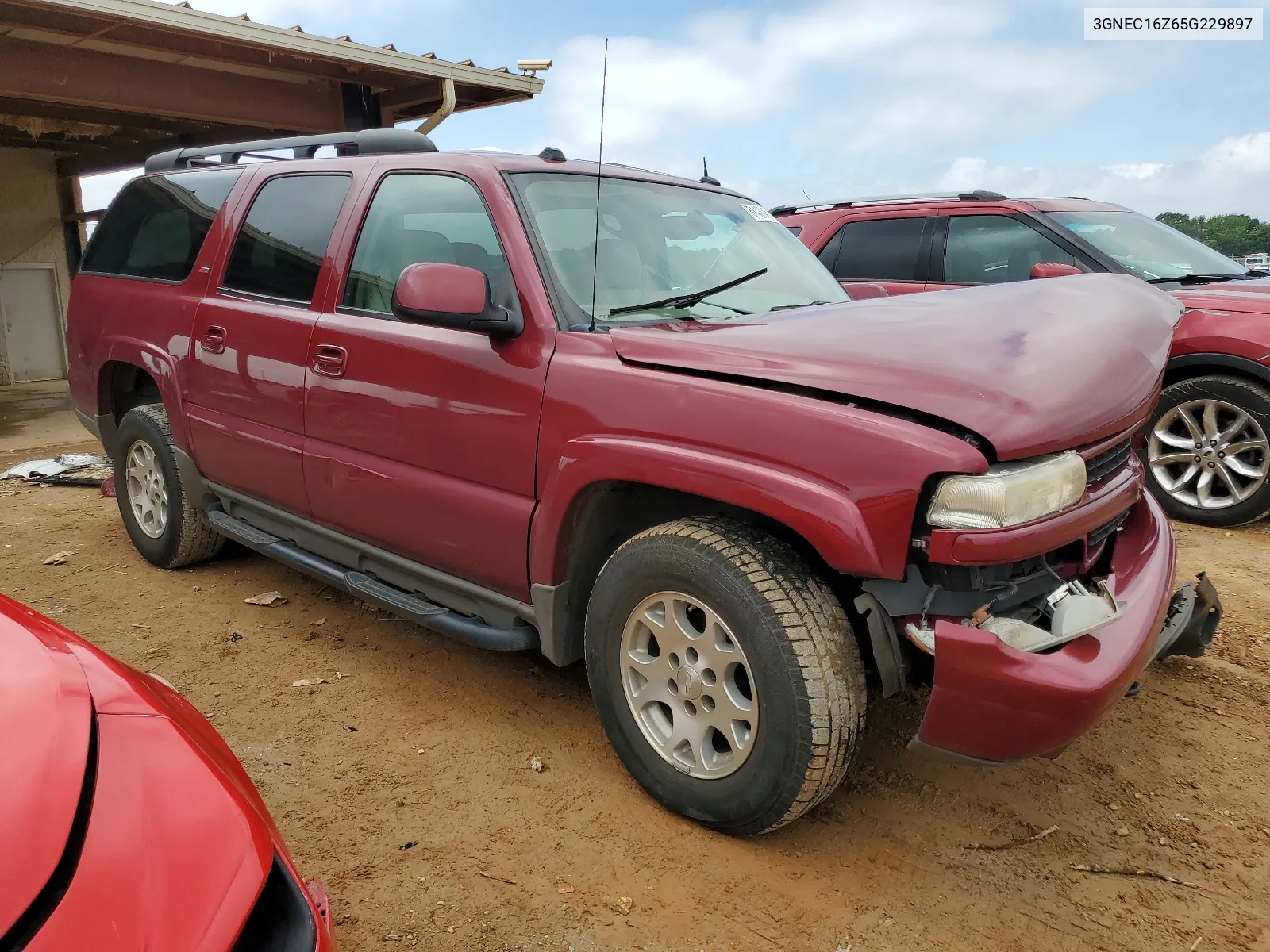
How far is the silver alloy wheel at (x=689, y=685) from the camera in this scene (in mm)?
2297

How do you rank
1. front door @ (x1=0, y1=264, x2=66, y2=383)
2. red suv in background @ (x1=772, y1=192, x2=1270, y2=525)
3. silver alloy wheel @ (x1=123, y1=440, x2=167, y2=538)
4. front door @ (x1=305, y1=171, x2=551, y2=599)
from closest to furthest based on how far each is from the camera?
front door @ (x1=305, y1=171, x2=551, y2=599) < silver alloy wheel @ (x1=123, y1=440, x2=167, y2=538) < red suv in background @ (x1=772, y1=192, x2=1270, y2=525) < front door @ (x1=0, y1=264, x2=66, y2=383)

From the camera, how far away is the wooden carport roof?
728cm

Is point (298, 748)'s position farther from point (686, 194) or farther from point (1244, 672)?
point (1244, 672)

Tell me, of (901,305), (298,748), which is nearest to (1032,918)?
(901,305)

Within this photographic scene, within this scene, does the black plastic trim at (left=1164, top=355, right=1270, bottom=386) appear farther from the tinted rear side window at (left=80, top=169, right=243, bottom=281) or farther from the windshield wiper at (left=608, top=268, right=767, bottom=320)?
the tinted rear side window at (left=80, top=169, right=243, bottom=281)

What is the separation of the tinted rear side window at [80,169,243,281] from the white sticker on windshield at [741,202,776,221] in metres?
2.31

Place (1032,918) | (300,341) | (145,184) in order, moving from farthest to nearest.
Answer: (145,184) < (300,341) < (1032,918)

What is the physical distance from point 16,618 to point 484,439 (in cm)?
131

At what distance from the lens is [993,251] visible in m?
5.95

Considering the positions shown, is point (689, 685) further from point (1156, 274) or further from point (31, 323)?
point (31, 323)

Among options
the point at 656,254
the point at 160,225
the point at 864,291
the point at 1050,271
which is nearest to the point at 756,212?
the point at 864,291

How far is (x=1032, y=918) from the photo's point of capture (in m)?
2.13

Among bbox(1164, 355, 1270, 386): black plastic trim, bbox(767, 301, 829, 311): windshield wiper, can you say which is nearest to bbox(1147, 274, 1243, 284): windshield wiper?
bbox(1164, 355, 1270, 386): black plastic trim

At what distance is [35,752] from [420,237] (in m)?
2.17
